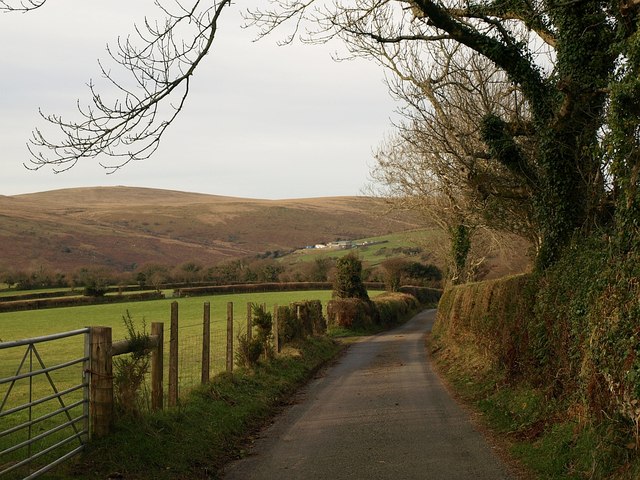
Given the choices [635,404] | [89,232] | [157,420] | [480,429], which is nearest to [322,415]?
[480,429]

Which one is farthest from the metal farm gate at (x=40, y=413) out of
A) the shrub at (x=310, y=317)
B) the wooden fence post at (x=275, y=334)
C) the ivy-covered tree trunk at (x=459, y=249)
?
the ivy-covered tree trunk at (x=459, y=249)

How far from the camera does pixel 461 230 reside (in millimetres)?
37844

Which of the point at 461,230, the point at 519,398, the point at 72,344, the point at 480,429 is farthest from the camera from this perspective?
the point at 461,230

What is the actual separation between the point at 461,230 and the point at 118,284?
134 ft

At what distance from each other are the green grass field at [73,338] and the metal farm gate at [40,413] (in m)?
0.04

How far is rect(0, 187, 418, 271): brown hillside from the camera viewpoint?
10000cm

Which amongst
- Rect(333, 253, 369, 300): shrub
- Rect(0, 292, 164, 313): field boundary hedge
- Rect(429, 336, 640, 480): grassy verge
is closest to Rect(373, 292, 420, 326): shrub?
Rect(333, 253, 369, 300): shrub

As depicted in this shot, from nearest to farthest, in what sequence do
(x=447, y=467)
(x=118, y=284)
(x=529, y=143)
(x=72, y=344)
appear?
(x=447, y=467)
(x=529, y=143)
(x=72, y=344)
(x=118, y=284)

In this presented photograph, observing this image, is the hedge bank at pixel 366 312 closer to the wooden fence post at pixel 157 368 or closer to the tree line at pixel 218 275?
the tree line at pixel 218 275

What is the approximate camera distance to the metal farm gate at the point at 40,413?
22.0 feet

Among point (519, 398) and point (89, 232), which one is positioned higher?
point (89, 232)

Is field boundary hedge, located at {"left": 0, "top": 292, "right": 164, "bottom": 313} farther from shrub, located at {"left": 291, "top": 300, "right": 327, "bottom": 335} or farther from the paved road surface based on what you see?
the paved road surface

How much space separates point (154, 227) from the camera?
130250mm

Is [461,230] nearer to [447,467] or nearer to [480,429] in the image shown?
[480,429]
